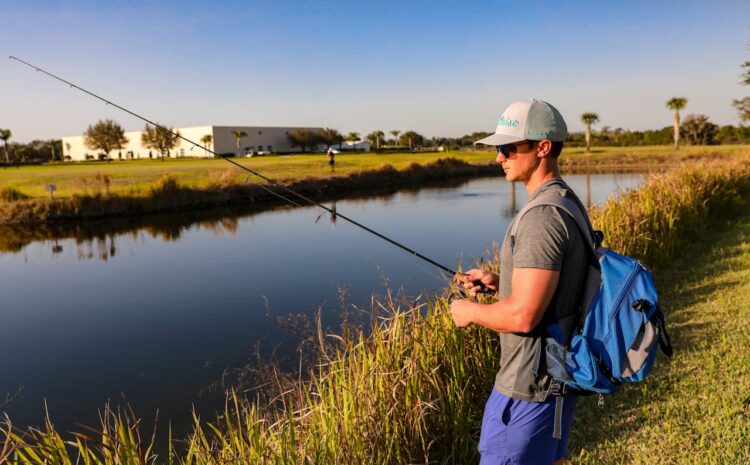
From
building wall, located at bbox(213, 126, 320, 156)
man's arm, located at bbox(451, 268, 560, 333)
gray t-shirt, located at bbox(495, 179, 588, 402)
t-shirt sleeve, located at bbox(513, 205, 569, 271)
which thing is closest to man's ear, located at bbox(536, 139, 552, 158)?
gray t-shirt, located at bbox(495, 179, 588, 402)

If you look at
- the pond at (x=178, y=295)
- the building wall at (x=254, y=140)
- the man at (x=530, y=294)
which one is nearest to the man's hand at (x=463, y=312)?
the man at (x=530, y=294)

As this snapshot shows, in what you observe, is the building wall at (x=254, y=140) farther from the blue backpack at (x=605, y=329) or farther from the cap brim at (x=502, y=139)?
the blue backpack at (x=605, y=329)

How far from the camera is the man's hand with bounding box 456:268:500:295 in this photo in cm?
240

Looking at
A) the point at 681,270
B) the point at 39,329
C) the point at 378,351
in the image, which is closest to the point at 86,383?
the point at 39,329

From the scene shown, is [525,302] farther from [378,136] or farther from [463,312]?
[378,136]

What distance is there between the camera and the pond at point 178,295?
6484 millimetres

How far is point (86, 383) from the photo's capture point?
6.66 m

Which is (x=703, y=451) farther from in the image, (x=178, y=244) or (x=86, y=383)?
(x=178, y=244)

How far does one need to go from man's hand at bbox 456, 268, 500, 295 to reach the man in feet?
1.15

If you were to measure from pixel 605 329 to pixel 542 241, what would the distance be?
403 millimetres

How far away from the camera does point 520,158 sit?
2021mm

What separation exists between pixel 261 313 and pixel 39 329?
3.60 metres

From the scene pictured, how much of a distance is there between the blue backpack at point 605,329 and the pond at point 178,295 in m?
1.91

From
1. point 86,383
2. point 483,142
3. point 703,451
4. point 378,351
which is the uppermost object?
point 483,142
